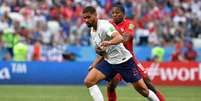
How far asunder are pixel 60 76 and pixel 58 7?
13.7 ft

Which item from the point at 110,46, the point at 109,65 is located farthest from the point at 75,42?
the point at 110,46

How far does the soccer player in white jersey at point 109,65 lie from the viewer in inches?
511

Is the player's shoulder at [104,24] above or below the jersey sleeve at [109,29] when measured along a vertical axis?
above

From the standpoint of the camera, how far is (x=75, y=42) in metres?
27.8

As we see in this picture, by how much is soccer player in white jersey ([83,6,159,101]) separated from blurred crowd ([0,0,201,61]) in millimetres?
13118

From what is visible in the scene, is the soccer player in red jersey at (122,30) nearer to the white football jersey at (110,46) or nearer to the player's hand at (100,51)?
the white football jersey at (110,46)

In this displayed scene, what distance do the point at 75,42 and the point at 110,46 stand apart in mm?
14549

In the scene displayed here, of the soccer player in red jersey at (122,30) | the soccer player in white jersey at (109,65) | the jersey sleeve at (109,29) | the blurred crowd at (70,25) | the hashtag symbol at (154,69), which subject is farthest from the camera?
the blurred crowd at (70,25)

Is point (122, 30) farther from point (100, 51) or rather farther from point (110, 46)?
point (100, 51)

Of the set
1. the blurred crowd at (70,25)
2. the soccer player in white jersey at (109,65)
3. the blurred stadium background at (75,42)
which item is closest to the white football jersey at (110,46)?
the soccer player in white jersey at (109,65)

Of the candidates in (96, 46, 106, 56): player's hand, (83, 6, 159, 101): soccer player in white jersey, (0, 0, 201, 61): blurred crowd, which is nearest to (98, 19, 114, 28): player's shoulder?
(83, 6, 159, 101): soccer player in white jersey

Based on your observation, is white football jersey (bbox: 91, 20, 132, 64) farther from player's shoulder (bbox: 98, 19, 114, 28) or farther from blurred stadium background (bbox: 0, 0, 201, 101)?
blurred stadium background (bbox: 0, 0, 201, 101)

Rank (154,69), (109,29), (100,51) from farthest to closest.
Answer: (154,69) → (100,51) → (109,29)

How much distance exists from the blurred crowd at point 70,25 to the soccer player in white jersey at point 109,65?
13118 mm
